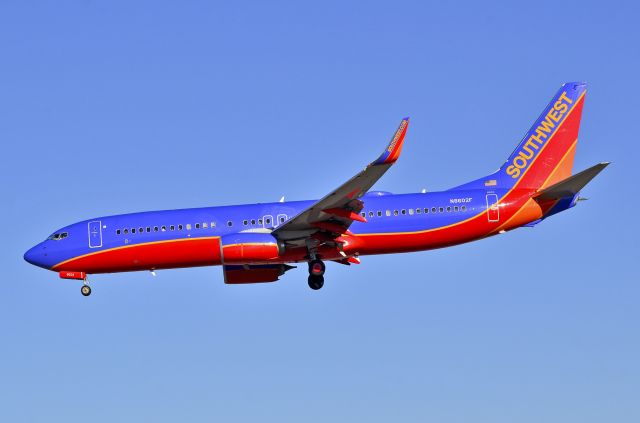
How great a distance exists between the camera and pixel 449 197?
56688mm

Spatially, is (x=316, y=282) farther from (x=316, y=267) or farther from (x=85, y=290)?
(x=85, y=290)

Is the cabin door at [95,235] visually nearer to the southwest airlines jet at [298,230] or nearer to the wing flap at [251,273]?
the southwest airlines jet at [298,230]

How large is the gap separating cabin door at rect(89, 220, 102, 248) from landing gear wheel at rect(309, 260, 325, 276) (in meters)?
10.4

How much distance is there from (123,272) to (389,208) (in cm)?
1348

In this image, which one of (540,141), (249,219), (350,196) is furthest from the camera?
(540,141)

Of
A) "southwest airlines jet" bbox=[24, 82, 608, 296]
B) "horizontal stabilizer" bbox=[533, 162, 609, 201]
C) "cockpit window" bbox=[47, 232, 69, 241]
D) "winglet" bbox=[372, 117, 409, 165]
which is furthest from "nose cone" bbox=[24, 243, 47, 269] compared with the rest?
"horizontal stabilizer" bbox=[533, 162, 609, 201]

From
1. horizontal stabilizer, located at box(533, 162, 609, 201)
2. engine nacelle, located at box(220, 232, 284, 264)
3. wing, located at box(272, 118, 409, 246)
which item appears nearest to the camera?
wing, located at box(272, 118, 409, 246)

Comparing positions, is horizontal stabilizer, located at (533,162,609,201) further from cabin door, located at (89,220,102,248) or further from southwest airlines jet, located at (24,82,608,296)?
cabin door, located at (89,220,102,248)

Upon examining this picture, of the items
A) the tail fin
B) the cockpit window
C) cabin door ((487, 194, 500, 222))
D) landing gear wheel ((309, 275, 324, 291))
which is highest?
the tail fin

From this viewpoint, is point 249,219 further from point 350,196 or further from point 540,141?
point 540,141

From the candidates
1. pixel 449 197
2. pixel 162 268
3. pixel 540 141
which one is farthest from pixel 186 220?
pixel 540 141

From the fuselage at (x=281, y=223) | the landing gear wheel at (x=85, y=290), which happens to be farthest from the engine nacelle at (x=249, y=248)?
the landing gear wheel at (x=85, y=290)

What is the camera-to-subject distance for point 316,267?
56062 millimetres

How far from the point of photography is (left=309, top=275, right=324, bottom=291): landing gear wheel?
57000 mm
